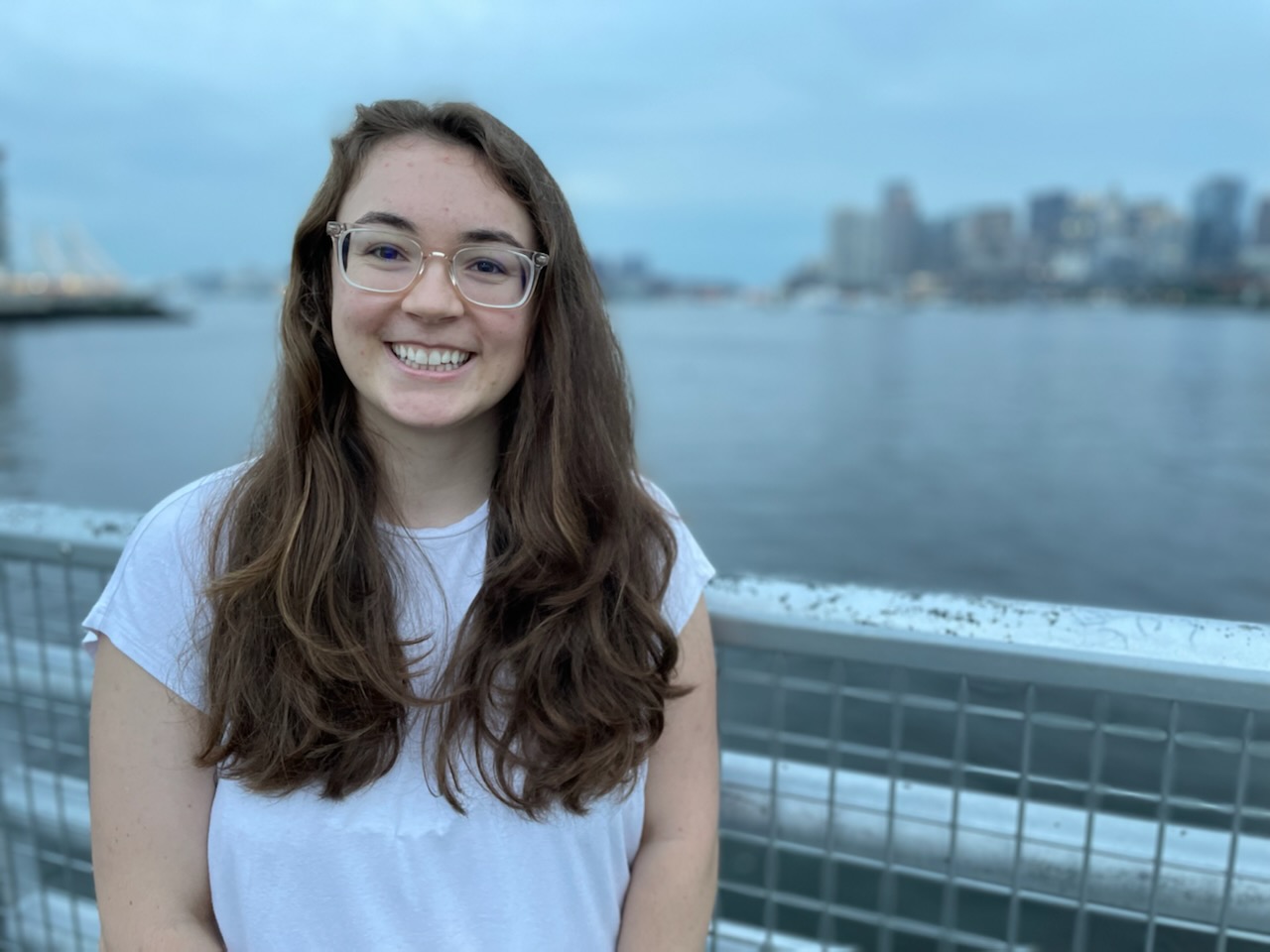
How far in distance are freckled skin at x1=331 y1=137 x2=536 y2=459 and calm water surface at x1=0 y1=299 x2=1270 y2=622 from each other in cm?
36

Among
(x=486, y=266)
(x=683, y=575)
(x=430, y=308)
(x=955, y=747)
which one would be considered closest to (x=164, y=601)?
(x=430, y=308)

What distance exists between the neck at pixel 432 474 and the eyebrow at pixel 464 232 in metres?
0.31

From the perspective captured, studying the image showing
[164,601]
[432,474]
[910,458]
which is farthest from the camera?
[910,458]

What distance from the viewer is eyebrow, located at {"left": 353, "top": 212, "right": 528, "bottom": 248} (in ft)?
4.91

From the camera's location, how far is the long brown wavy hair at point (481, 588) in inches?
58.4

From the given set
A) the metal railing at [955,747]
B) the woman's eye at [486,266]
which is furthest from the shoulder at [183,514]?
the metal railing at [955,747]

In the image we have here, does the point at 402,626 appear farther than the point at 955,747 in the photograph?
No

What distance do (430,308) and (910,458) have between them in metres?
25.7

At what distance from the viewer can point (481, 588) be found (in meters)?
1.57

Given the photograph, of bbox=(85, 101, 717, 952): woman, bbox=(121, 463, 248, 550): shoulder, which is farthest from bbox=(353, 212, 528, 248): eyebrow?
bbox=(121, 463, 248, 550): shoulder

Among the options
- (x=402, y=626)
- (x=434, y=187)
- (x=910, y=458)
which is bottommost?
(x=910, y=458)

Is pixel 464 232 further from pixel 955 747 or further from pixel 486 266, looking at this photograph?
pixel 955 747

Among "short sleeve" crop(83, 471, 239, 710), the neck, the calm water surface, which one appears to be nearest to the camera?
"short sleeve" crop(83, 471, 239, 710)

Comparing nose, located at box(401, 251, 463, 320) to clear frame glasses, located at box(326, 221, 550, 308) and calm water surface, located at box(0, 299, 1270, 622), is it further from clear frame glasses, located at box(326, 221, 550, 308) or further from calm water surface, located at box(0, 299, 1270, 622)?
calm water surface, located at box(0, 299, 1270, 622)
